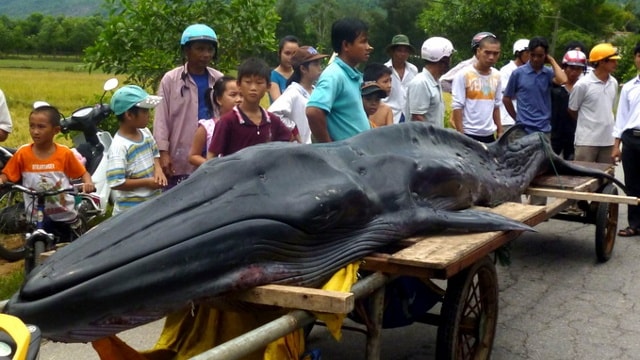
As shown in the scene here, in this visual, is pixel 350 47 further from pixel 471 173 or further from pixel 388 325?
pixel 388 325

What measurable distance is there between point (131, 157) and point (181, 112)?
0.67 m

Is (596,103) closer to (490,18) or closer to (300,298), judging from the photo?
(300,298)

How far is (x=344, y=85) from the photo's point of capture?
4.84 metres

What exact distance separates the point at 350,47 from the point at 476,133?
2.52 m

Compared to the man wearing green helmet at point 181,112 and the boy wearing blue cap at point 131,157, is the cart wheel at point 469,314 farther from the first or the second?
the man wearing green helmet at point 181,112

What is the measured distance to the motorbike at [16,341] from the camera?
1.65m

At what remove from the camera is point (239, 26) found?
25.5 ft

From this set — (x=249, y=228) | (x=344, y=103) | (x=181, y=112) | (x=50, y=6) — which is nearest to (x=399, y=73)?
(x=344, y=103)

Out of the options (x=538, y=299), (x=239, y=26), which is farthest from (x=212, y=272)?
(x=239, y=26)

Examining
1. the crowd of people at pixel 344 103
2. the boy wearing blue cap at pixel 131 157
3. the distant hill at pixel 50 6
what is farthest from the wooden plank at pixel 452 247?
the distant hill at pixel 50 6

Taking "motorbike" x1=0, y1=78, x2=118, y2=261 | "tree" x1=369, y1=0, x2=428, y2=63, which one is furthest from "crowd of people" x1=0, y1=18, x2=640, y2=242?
"tree" x1=369, y1=0, x2=428, y2=63

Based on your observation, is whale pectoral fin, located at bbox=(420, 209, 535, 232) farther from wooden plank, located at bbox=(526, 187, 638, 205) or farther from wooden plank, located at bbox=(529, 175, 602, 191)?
wooden plank, located at bbox=(529, 175, 602, 191)

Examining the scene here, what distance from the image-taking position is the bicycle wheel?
5.51 meters

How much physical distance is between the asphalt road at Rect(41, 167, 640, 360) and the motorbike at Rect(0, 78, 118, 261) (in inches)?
39.4
